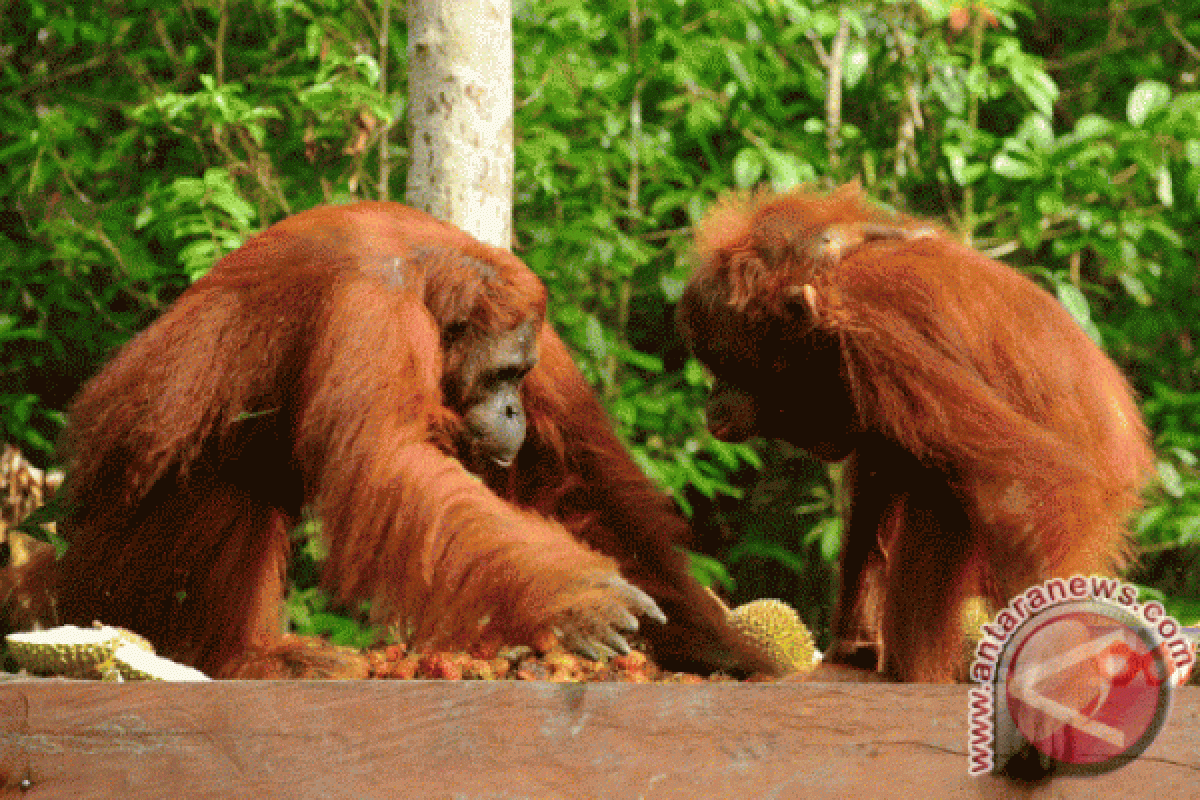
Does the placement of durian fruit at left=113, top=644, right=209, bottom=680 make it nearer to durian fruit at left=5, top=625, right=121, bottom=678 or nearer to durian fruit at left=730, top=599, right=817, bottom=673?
durian fruit at left=5, top=625, right=121, bottom=678

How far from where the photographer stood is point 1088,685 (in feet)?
4.55

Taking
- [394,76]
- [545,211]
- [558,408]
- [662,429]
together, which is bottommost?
[662,429]

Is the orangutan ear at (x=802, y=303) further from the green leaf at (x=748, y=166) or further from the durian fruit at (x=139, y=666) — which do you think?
the green leaf at (x=748, y=166)

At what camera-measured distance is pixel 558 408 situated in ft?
7.38

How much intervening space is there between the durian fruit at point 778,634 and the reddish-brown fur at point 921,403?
0.59 ft

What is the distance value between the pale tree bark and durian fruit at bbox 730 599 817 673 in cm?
78

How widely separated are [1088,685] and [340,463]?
0.96 metres

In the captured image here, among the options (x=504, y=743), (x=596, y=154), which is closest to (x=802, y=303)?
(x=504, y=743)

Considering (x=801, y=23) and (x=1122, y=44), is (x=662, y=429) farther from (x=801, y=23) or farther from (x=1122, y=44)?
(x=1122, y=44)

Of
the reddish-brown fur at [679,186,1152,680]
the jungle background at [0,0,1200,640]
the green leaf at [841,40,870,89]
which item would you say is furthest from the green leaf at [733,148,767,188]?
the reddish-brown fur at [679,186,1152,680]

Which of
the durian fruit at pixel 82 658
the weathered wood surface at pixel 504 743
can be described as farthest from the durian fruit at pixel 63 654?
the weathered wood surface at pixel 504 743

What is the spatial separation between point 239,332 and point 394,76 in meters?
1.99

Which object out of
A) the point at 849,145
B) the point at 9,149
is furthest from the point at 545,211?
the point at 9,149

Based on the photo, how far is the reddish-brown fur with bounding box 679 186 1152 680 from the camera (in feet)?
5.33
